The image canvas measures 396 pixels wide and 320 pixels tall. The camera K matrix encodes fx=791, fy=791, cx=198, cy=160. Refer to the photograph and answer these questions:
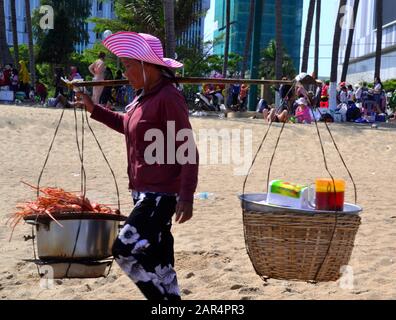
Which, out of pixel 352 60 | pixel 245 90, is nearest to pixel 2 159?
pixel 245 90

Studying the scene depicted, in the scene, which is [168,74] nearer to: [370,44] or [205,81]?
[205,81]

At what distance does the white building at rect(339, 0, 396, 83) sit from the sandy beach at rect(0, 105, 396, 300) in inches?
2837

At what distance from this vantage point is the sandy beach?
549cm

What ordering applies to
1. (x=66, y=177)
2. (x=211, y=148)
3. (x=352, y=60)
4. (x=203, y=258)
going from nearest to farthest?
(x=203, y=258), (x=66, y=177), (x=211, y=148), (x=352, y=60)

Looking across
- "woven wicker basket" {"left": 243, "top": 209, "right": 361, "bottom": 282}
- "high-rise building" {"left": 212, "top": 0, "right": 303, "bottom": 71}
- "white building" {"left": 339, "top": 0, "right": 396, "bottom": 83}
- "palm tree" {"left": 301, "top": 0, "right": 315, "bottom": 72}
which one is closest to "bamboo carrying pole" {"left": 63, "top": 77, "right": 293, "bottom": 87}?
"woven wicker basket" {"left": 243, "top": 209, "right": 361, "bottom": 282}

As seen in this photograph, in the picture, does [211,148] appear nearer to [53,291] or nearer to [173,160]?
[53,291]

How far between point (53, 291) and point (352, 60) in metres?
104

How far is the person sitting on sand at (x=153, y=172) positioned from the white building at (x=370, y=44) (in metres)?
84.7

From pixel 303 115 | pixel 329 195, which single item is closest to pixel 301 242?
pixel 329 195

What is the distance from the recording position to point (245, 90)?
1076 inches

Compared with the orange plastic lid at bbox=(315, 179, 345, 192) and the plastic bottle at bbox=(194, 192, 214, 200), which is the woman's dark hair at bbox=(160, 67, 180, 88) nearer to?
the orange plastic lid at bbox=(315, 179, 345, 192)

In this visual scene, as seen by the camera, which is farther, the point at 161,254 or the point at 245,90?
the point at 245,90

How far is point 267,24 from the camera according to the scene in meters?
87.5
